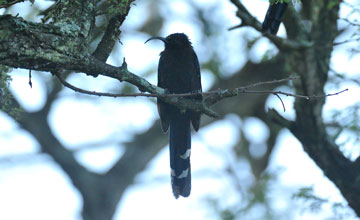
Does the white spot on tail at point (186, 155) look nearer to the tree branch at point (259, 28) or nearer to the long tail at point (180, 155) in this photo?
the long tail at point (180, 155)

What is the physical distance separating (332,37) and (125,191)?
5588 mm

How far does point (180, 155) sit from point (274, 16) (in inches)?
67.5

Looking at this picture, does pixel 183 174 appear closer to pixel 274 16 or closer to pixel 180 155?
pixel 180 155

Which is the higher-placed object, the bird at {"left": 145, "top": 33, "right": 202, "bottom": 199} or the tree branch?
the tree branch

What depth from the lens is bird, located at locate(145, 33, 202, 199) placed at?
206 inches

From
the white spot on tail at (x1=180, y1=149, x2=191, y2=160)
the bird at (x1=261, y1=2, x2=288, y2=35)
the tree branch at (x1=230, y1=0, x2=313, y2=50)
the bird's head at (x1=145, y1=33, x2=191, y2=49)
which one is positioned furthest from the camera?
the bird's head at (x1=145, y1=33, x2=191, y2=49)

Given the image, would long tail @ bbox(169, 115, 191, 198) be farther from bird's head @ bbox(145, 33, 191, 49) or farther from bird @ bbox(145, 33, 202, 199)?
bird's head @ bbox(145, 33, 191, 49)

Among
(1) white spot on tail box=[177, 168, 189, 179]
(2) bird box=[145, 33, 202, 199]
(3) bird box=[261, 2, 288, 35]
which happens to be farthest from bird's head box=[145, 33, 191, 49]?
(1) white spot on tail box=[177, 168, 189, 179]

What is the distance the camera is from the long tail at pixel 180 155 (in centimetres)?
519

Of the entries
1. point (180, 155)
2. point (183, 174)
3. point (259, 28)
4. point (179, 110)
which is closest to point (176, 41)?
point (179, 110)

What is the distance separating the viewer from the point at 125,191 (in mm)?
9977

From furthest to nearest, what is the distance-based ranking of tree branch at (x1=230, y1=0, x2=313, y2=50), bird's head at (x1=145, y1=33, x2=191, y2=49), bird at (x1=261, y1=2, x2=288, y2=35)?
bird's head at (x1=145, y1=33, x2=191, y2=49)
tree branch at (x1=230, y1=0, x2=313, y2=50)
bird at (x1=261, y1=2, x2=288, y2=35)

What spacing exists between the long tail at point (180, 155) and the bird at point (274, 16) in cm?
126

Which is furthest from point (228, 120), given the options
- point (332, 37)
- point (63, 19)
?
point (63, 19)
